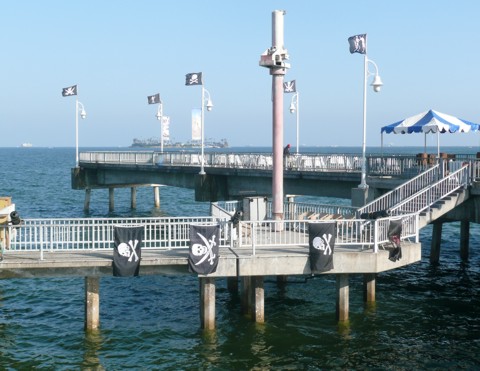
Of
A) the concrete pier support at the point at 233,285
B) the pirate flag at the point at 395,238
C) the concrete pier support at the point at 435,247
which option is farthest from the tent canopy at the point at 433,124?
the concrete pier support at the point at 233,285

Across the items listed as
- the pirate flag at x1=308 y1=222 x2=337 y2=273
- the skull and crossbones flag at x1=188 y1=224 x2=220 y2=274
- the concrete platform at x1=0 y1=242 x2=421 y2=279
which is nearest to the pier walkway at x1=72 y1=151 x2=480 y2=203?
the concrete platform at x1=0 y1=242 x2=421 y2=279

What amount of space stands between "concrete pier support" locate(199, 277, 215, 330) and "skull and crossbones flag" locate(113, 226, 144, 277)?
2.21 m

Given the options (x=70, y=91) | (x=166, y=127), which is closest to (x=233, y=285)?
(x=166, y=127)

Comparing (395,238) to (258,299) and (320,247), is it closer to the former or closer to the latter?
(320,247)

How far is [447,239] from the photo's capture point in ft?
145

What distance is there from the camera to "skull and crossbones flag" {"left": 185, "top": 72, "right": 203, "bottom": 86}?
153ft

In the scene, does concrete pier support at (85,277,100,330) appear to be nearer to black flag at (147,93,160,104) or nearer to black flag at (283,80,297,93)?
→ black flag at (283,80,297,93)

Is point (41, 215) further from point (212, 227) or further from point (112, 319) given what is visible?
point (212, 227)

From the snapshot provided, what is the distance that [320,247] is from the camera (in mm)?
20547

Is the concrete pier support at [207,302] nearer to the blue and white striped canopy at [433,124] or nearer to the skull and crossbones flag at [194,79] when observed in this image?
the blue and white striped canopy at [433,124]

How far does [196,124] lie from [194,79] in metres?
4.51

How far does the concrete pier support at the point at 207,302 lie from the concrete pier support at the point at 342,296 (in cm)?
426

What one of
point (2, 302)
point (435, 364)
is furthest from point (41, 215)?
point (435, 364)

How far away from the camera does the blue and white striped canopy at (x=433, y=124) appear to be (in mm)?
30578
